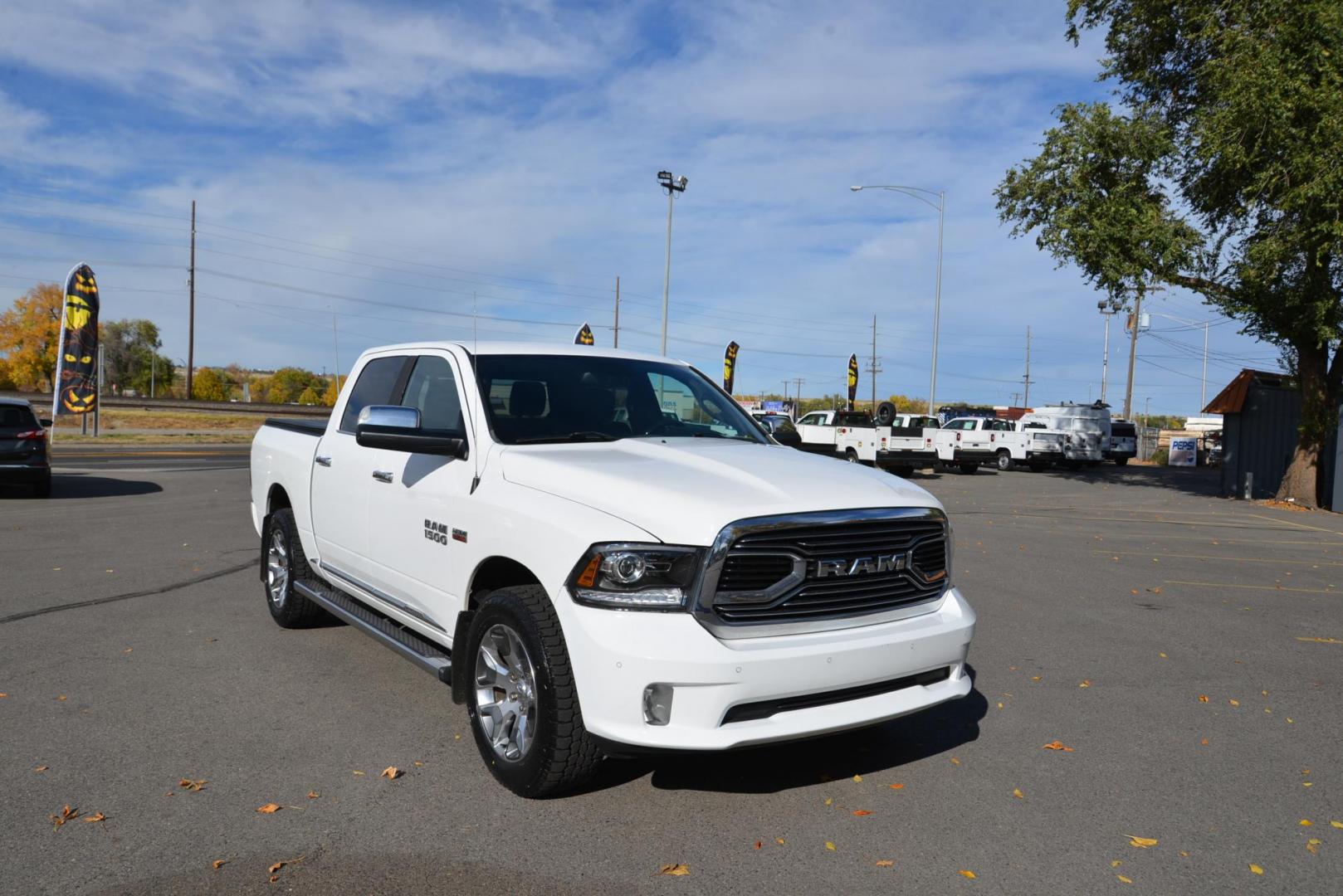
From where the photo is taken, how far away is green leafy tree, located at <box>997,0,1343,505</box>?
17922 mm

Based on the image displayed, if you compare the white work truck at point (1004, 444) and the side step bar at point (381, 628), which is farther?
the white work truck at point (1004, 444)

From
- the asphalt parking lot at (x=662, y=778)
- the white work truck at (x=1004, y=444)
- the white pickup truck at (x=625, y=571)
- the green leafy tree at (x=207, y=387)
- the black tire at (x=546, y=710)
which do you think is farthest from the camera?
the green leafy tree at (x=207, y=387)

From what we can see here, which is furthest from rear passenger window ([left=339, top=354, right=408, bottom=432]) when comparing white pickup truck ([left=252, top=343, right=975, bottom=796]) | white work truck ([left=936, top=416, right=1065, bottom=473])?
white work truck ([left=936, top=416, right=1065, bottom=473])

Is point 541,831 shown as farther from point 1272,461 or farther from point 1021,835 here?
point 1272,461

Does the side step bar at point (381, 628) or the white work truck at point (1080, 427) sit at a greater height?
the white work truck at point (1080, 427)

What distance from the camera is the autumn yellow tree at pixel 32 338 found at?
8094 centimetres

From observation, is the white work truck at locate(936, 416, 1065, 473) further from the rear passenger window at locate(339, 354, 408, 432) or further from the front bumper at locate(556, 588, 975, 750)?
the front bumper at locate(556, 588, 975, 750)

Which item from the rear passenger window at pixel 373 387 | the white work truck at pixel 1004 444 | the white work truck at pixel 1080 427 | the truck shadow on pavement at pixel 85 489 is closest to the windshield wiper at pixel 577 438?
the rear passenger window at pixel 373 387

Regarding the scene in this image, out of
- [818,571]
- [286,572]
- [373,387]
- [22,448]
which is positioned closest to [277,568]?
[286,572]

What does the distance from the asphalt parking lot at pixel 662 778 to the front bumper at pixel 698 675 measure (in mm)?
452

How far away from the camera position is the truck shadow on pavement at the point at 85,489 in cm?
1548

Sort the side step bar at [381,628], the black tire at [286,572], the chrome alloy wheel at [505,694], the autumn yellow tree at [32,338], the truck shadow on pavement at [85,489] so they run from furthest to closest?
1. the autumn yellow tree at [32,338]
2. the truck shadow on pavement at [85,489]
3. the black tire at [286,572]
4. the side step bar at [381,628]
5. the chrome alloy wheel at [505,694]

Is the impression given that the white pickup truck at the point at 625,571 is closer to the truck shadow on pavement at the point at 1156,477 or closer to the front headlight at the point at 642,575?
the front headlight at the point at 642,575

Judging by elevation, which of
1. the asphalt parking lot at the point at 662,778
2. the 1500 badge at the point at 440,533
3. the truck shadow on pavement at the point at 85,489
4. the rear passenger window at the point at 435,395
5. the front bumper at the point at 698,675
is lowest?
the truck shadow on pavement at the point at 85,489
